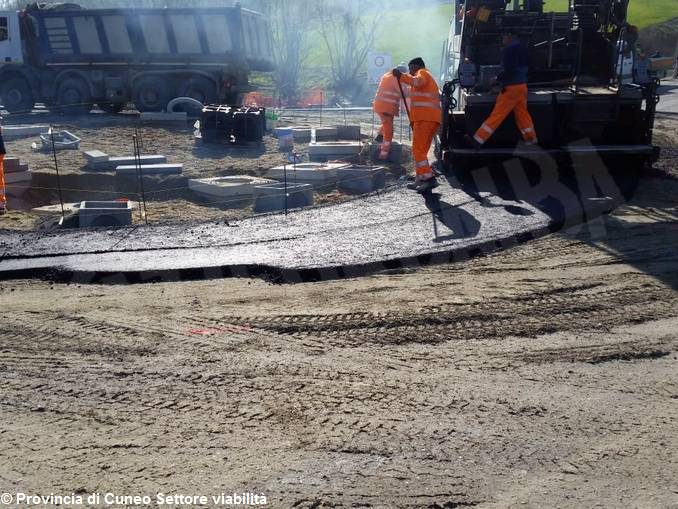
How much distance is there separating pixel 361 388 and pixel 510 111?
22.6 feet

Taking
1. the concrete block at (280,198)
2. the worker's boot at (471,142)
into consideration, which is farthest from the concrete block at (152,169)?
the worker's boot at (471,142)

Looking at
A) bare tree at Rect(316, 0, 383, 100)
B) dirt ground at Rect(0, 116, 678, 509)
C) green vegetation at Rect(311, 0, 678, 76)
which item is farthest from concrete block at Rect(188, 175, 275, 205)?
green vegetation at Rect(311, 0, 678, 76)

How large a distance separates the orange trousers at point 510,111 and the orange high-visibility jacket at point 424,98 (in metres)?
0.68

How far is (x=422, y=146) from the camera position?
1072cm

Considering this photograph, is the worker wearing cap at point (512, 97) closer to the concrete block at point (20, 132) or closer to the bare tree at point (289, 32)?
the concrete block at point (20, 132)

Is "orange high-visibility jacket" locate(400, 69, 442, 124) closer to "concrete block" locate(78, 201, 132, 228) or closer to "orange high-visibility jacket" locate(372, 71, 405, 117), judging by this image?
"orange high-visibility jacket" locate(372, 71, 405, 117)

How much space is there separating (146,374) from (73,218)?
18.3 feet

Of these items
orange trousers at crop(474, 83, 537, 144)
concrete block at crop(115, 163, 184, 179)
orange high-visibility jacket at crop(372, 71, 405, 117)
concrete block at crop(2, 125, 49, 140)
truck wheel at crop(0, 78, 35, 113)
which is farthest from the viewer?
truck wheel at crop(0, 78, 35, 113)

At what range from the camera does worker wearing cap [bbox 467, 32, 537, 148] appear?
1022 centimetres

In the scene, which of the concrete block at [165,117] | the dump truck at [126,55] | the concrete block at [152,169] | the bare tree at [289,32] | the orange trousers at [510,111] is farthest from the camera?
the bare tree at [289,32]

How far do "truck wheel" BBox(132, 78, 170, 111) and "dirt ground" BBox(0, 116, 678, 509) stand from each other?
18.3 m

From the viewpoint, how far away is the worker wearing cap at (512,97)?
33.5 feet

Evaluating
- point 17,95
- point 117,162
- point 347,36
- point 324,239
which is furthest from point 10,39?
point 324,239

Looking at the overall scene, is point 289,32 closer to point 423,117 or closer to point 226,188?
point 226,188
